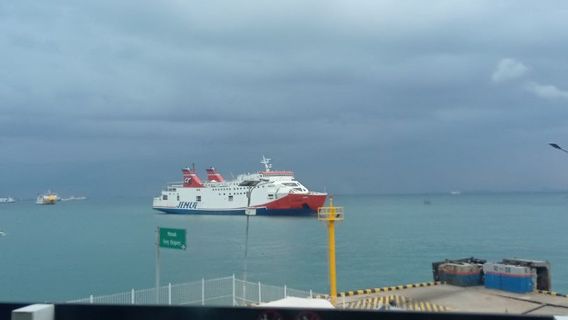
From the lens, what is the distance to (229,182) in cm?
7725

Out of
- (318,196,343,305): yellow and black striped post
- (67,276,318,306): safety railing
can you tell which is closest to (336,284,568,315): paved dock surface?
(318,196,343,305): yellow and black striped post

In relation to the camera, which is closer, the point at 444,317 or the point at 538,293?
the point at 444,317

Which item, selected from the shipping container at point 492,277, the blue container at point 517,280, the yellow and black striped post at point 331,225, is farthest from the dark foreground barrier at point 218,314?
the shipping container at point 492,277

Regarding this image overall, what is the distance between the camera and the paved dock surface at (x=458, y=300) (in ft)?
46.4

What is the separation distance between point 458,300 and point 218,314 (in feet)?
46.9

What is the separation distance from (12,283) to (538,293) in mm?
26697

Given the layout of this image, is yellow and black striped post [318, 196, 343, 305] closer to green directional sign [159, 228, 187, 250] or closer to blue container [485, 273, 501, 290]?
green directional sign [159, 228, 187, 250]

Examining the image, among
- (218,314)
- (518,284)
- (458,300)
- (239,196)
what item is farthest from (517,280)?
(239,196)

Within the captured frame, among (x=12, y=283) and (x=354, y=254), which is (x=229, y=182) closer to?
(x=354, y=254)

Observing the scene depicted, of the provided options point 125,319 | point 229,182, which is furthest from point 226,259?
point 229,182

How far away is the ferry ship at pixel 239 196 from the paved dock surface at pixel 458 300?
4695 cm

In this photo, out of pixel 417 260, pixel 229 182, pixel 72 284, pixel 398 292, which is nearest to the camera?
pixel 398 292

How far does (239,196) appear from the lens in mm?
74812

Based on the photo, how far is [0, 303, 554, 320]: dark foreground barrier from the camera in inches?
108
